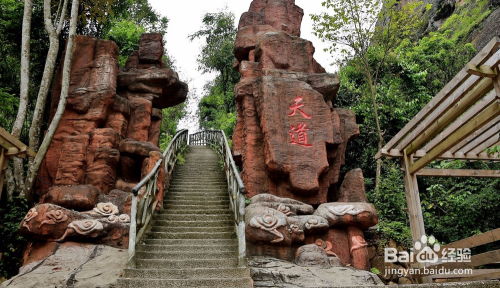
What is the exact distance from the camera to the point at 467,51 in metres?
13.6

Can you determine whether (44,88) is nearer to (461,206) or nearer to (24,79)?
(24,79)

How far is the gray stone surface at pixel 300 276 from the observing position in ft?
17.2

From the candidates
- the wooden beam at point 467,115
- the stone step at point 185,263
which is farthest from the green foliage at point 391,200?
the stone step at point 185,263

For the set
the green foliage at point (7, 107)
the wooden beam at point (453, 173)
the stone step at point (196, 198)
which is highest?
the green foliage at point (7, 107)

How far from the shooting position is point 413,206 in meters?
6.05

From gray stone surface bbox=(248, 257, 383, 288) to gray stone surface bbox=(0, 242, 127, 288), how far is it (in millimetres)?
2019

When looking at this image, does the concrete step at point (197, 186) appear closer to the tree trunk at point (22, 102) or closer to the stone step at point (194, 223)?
the stone step at point (194, 223)

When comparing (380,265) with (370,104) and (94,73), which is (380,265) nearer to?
(370,104)

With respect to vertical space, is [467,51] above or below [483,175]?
above

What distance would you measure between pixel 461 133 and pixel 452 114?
300 millimetres

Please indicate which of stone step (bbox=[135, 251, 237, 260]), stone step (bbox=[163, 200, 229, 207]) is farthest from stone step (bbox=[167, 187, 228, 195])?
stone step (bbox=[135, 251, 237, 260])

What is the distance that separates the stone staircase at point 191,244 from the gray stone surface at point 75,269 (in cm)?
42

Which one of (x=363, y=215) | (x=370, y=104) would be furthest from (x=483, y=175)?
(x=370, y=104)

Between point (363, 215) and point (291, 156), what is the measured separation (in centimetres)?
207
